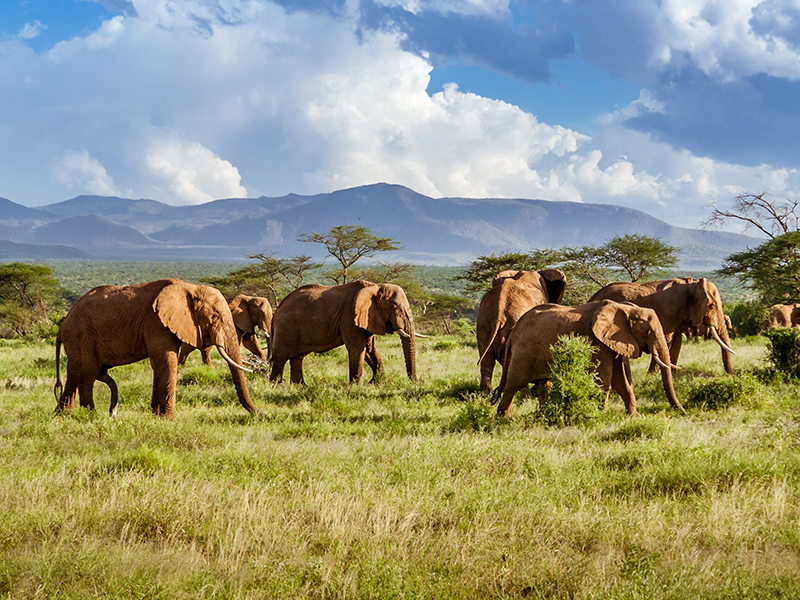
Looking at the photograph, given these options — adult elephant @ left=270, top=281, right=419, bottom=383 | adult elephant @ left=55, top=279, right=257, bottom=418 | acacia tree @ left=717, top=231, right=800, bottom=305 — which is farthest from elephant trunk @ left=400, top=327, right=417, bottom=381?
Result: acacia tree @ left=717, top=231, right=800, bottom=305

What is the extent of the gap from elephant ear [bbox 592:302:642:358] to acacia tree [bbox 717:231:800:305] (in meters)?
21.9

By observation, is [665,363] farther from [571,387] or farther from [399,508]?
[399,508]

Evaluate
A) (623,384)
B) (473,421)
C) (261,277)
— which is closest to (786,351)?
(623,384)

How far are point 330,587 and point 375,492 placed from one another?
168 cm

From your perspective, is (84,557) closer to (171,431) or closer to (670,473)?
(171,431)

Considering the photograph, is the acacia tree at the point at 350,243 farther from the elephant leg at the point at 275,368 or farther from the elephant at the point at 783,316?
the elephant leg at the point at 275,368

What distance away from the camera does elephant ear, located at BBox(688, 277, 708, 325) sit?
13.5 metres

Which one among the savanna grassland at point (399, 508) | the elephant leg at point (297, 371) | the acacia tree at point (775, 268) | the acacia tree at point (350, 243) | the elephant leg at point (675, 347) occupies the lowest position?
the elephant leg at point (297, 371)

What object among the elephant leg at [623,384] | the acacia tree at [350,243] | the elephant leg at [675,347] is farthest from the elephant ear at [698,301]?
the acacia tree at [350,243]

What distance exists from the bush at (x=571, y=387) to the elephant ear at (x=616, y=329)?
328 millimetres

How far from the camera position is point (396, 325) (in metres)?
13.3

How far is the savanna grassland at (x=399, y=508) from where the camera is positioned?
3.89 metres

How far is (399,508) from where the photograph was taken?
5062mm

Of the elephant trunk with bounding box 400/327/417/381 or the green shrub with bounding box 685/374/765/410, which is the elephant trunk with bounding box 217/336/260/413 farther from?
the green shrub with bounding box 685/374/765/410
